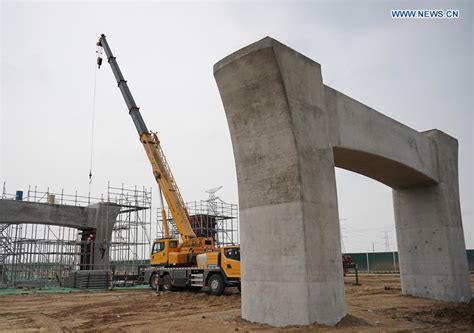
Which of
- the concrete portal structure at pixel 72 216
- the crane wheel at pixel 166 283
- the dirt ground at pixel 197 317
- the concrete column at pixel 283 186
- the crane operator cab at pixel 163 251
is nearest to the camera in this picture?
the concrete column at pixel 283 186

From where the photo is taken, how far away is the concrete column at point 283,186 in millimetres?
8414

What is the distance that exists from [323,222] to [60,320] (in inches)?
290

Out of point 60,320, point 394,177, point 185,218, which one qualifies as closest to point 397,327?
point 394,177

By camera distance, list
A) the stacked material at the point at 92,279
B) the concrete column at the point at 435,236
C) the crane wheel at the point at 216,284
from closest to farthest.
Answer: the concrete column at the point at 435,236 → the crane wheel at the point at 216,284 → the stacked material at the point at 92,279

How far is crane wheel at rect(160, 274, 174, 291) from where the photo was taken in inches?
763

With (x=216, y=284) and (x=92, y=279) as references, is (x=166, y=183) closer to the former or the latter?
(x=216, y=284)

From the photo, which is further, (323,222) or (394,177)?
(394,177)

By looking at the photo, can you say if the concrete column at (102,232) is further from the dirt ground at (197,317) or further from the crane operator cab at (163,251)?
the dirt ground at (197,317)

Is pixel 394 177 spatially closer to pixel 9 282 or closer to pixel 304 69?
pixel 304 69

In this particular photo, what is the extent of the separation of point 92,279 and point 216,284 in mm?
8668

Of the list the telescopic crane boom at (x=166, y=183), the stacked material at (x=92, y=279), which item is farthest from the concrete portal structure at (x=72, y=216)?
the telescopic crane boom at (x=166, y=183)

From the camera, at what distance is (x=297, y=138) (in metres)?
8.78

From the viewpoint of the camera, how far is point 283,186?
28.9 feet

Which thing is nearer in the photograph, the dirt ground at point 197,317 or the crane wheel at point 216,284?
the dirt ground at point 197,317
